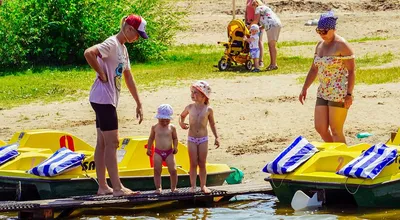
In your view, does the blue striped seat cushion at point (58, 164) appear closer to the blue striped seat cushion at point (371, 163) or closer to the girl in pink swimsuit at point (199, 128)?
the girl in pink swimsuit at point (199, 128)

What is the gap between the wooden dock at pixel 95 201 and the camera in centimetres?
1116

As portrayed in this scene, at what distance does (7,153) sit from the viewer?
1259cm

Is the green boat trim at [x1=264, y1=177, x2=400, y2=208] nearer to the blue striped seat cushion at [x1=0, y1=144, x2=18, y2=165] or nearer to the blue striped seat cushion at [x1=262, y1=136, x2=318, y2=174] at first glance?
the blue striped seat cushion at [x1=262, y1=136, x2=318, y2=174]

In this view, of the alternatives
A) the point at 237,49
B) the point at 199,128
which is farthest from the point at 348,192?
the point at 237,49

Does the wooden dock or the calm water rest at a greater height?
the wooden dock

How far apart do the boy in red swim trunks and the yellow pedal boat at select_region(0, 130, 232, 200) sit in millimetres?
435

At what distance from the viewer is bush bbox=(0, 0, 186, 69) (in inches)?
914

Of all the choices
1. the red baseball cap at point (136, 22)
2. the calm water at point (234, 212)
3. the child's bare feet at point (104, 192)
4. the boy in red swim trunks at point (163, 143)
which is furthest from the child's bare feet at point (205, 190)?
the red baseball cap at point (136, 22)

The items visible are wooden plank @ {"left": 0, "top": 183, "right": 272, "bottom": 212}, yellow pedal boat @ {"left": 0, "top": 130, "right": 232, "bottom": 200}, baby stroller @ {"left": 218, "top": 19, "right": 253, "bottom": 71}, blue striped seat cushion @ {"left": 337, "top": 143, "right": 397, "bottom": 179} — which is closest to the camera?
blue striped seat cushion @ {"left": 337, "top": 143, "right": 397, "bottom": 179}

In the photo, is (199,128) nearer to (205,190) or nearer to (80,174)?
(205,190)

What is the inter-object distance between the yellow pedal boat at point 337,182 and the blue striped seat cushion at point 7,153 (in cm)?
292

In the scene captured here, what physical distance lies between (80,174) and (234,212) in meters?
1.66

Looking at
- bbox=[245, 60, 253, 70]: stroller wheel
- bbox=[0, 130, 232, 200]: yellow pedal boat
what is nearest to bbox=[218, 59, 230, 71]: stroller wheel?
bbox=[245, 60, 253, 70]: stroller wheel

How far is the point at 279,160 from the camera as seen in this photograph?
460 inches
